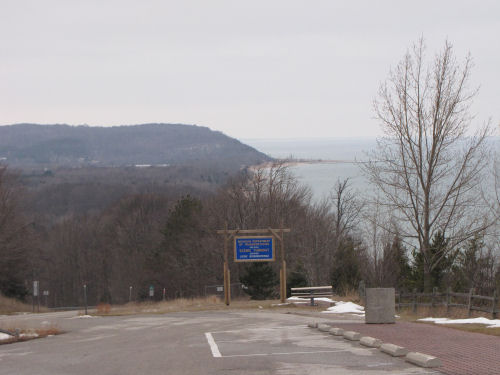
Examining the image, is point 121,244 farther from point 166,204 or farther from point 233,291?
point 233,291

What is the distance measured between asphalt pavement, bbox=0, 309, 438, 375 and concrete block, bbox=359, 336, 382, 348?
0.17 m

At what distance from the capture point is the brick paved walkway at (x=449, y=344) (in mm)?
9939

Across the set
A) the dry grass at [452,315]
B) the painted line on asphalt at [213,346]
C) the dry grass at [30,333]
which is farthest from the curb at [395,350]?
the dry grass at [30,333]

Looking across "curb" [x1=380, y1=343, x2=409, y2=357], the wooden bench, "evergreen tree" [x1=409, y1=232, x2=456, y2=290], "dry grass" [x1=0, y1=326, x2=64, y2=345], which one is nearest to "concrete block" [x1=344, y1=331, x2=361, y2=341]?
"curb" [x1=380, y1=343, x2=409, y2=357]

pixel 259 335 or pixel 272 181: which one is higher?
pixel 272 181

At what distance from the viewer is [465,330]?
15.3m

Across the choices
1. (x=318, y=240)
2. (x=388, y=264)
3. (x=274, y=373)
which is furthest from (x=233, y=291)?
(x=274, y=373)

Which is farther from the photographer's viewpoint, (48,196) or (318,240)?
(48,196)

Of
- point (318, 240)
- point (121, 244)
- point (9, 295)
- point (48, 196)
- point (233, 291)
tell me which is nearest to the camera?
point (318, 240)

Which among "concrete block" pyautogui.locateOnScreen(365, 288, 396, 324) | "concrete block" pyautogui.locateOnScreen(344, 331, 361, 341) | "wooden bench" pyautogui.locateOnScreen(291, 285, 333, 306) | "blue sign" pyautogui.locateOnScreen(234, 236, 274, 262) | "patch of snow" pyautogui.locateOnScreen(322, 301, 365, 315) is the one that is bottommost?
"patch of snow" pyautogui.locateOnScreen(322, 301, 365, 315)

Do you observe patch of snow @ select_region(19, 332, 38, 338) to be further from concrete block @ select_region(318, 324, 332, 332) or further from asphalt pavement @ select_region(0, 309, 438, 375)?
concrete block @ select_region(318, 324, 332, 332)

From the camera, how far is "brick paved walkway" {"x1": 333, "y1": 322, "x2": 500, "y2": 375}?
32.6 ft

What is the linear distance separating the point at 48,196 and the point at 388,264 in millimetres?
160022

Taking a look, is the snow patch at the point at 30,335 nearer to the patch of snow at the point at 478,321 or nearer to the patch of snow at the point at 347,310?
the patch of snow at the point at 478,321
